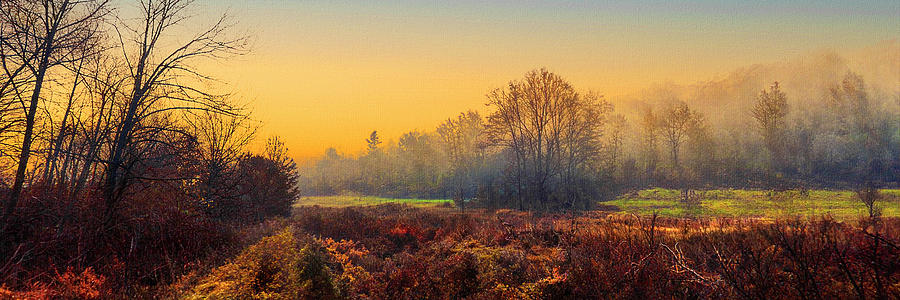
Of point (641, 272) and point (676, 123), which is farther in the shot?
point (676, 123)

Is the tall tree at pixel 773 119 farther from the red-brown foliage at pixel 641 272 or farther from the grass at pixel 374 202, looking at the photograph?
the red-brown foliage at pixel 641 272

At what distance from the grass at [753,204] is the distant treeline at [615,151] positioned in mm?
3495

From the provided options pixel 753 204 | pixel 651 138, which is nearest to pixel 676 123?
pixel 651 138

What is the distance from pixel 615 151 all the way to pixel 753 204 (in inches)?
1023

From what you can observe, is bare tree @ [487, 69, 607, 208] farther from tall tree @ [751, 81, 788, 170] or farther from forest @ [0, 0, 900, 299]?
tall tree @ [751, 81, 788, 170]

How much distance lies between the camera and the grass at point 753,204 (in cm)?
2491

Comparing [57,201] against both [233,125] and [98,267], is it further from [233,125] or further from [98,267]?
[233,125]

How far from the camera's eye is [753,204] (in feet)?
97.2

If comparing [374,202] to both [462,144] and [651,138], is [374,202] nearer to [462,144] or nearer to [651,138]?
[462,144]

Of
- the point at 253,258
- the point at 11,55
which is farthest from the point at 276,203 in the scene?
the point at 253,258

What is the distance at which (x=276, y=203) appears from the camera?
20.7 m

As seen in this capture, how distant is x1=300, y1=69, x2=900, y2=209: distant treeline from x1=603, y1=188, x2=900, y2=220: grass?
350cm

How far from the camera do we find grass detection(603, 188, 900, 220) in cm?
2491

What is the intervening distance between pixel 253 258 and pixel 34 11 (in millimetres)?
7312
